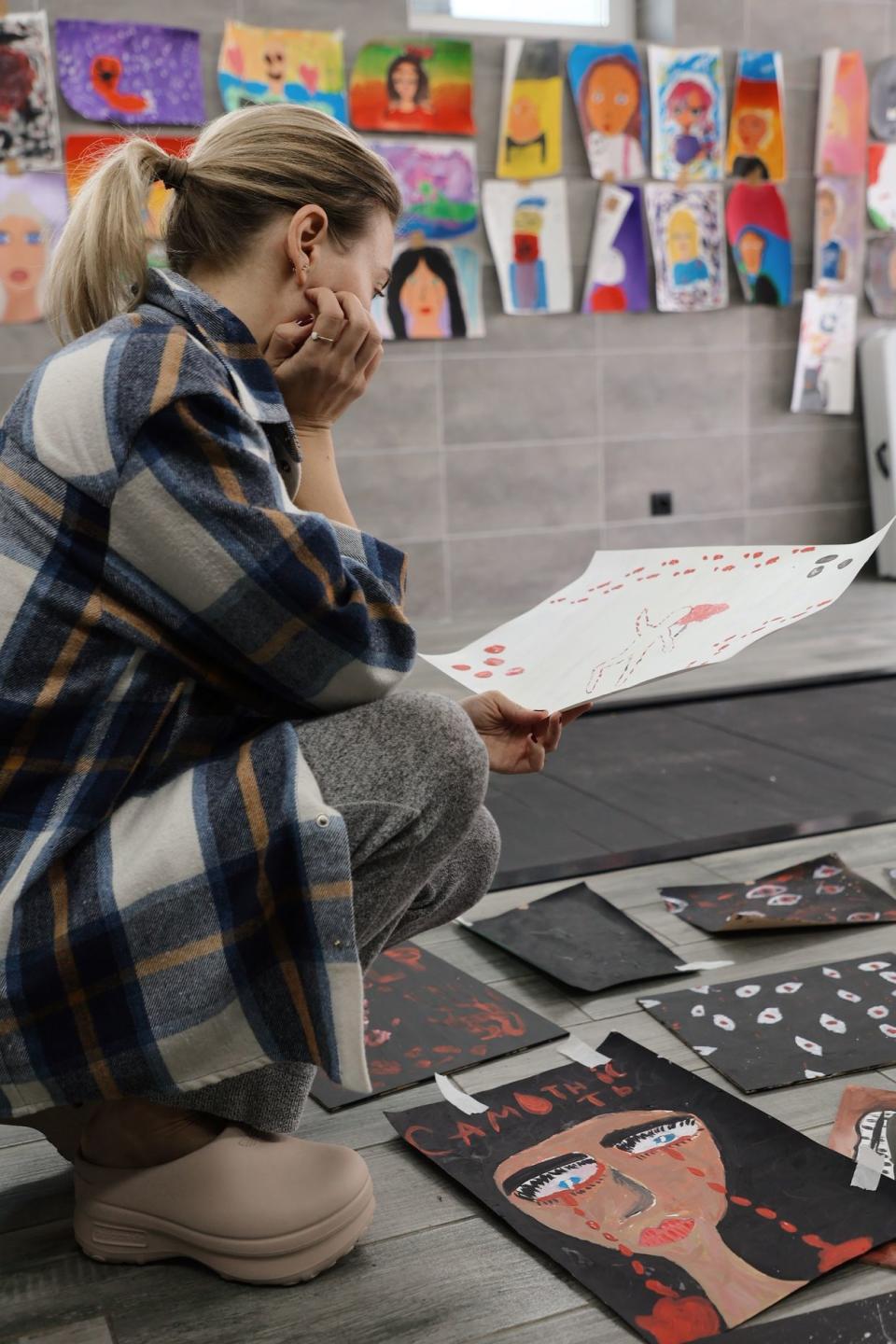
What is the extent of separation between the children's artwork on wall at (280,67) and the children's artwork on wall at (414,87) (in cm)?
6

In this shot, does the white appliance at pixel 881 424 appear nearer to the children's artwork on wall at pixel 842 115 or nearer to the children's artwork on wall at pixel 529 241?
the children's artwork on wall at pixel 842 115

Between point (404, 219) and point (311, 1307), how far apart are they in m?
3.38

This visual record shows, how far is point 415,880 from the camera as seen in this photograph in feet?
3.20

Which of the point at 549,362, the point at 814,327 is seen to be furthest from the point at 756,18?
the point at 549,362

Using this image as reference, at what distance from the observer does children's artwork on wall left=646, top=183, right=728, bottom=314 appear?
4168 millimetres

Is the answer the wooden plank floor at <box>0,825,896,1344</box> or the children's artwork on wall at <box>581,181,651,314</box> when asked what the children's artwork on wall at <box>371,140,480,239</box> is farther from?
the wooden plank floor at <box>0,825,896,1344</box>

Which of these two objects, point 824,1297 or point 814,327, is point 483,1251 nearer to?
point 824,1297

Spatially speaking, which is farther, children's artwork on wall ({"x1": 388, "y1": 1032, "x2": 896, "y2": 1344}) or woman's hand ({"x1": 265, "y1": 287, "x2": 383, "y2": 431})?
woman's hand ({"x1": 265, "y1": 287, "x2": 383, "y2": 431})

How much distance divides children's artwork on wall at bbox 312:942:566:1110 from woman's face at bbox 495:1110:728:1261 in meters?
0.17

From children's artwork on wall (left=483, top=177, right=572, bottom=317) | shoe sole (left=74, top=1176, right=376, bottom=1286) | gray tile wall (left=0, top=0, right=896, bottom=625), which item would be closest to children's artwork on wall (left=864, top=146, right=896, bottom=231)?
gray tile wall (left=0, top=0, right=896, bottom=625)

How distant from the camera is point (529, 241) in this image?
4.04 metres

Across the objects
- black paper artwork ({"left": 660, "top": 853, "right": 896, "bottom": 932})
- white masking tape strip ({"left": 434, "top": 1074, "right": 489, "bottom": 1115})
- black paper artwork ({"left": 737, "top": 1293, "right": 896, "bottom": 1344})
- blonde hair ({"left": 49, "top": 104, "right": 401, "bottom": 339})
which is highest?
blonde hair ({"left": 49, "top": 104, "right": 401, "bottom": 339})

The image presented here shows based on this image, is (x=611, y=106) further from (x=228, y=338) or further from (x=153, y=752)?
(x=153, y=752)

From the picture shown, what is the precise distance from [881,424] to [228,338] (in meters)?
3.81
